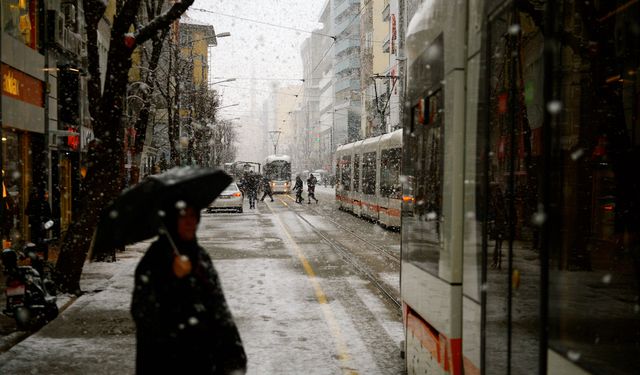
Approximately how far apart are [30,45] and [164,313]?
1817cm

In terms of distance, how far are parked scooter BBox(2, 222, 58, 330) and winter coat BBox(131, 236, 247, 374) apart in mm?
6354

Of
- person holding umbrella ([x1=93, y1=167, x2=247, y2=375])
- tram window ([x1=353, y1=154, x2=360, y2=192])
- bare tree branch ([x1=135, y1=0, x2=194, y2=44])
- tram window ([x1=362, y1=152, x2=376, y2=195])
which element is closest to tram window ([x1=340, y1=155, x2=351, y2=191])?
tram window ([x1=353, y1=154, x2=360, y2=192])

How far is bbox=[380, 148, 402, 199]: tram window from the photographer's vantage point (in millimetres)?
23578

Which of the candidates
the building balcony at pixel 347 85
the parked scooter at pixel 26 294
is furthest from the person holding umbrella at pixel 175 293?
the building balcony at pixel 347 85

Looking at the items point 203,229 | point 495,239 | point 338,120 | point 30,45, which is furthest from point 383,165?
point 338,120

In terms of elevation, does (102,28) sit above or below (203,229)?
above

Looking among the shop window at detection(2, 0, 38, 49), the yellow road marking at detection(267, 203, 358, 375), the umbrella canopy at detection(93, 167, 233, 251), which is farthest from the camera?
the shop window at detection(2, 0, 38, 49)

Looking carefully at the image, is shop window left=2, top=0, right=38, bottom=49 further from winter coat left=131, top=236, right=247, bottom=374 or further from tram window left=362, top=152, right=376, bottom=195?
winter coat left=131, top=236, right=247, bottom=374

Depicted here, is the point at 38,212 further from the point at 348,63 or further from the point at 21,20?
the point at 348,63

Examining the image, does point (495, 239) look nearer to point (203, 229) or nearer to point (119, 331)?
point (119, 331)

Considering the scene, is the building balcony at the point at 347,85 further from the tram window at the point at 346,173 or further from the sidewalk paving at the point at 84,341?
the sidewalk paving at the point at 84,341

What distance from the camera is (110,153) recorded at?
A: 12430 mm

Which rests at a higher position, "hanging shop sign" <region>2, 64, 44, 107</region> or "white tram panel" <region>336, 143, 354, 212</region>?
"hanging shop sign" <region>2, 64, 44, 107</region>

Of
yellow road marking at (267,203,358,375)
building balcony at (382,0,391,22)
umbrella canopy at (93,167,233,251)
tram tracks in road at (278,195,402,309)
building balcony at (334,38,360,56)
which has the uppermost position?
building balcony at (334,38,360,56)
